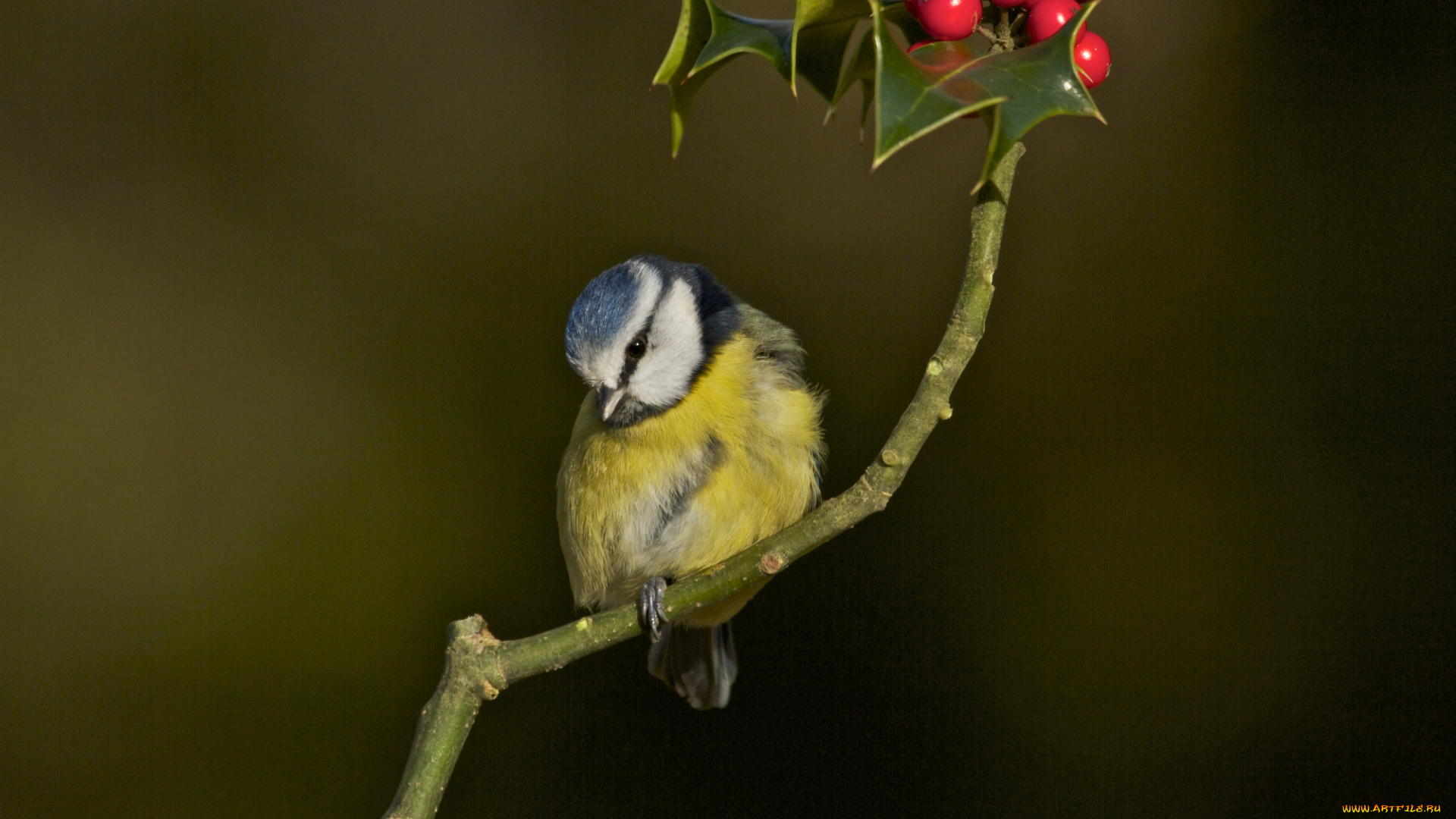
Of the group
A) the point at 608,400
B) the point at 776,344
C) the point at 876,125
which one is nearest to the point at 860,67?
the point at 876,125

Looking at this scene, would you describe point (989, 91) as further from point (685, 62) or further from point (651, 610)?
point (651, 610)

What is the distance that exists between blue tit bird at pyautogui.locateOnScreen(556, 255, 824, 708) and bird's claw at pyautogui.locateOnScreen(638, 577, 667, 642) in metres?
0.09

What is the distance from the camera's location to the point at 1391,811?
1.45 m

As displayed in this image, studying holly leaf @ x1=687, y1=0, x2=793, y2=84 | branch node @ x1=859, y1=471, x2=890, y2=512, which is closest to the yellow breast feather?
branch node @ x1=859, y1=471, x2=890, y2=512

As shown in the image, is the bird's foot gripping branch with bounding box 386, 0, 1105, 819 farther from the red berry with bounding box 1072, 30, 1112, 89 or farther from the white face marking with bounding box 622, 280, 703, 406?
the white face marking with bounding box 622, 280, 703, 406

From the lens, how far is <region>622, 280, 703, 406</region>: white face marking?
1.21 m

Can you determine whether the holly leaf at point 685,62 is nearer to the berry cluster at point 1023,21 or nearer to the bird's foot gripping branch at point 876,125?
the bird's foot gripping branch at point 876,125

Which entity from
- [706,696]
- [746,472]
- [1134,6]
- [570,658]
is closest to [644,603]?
[570,658]

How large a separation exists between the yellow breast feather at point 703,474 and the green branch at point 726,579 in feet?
1.18

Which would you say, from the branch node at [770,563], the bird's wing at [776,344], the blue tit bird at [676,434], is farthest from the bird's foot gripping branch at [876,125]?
the bird's wing at [776,344]

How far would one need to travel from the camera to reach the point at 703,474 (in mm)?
1181

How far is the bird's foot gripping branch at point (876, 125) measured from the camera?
543mm

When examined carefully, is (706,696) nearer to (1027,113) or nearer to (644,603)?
(644,603)

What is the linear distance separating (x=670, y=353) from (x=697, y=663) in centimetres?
44
